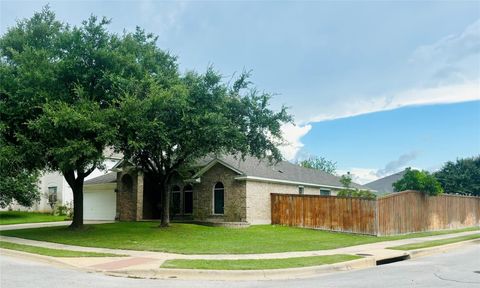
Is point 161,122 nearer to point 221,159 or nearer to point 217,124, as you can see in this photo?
point 217,124

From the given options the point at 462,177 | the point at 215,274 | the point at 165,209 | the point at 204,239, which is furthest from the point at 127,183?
the point at 462,177

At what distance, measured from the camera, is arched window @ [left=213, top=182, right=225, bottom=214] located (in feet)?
94.5

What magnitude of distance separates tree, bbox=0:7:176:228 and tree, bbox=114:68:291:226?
105cm

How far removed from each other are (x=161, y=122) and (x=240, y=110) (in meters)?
4.56

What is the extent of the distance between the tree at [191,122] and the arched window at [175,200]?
251 inches

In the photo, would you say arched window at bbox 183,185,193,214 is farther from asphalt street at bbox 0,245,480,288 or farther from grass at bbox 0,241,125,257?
asphalt street at bbox 0,245,480,288

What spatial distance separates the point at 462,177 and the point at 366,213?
2553 cm

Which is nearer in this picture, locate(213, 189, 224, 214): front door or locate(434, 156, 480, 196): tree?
locate(213, 189, 224, 214): front door

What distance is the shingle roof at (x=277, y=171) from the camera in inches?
1137

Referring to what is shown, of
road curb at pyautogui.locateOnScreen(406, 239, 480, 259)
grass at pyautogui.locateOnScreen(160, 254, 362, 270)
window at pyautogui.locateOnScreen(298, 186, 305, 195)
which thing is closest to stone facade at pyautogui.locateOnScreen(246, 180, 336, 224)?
window at pyautogui.locateOnScreen(298, 186, 305, 195)

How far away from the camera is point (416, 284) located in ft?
33.2

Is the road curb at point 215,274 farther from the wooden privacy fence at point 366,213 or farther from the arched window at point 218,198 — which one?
the arched window at point 218,198

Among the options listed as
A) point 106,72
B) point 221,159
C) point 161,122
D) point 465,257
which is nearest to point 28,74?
point 106,72

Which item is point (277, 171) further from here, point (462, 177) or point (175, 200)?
point (462, 177)
